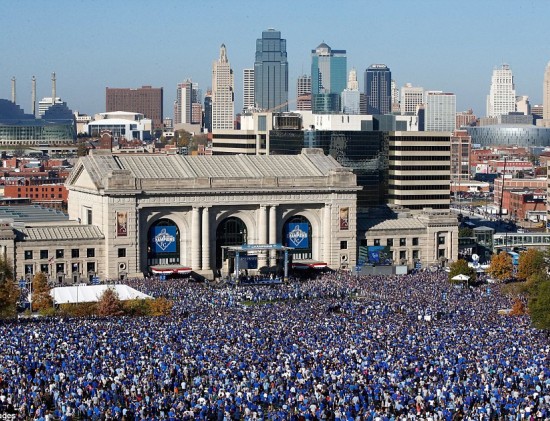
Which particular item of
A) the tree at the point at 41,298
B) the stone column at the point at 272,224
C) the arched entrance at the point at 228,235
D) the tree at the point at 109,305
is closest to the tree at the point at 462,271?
the stone column at the point at 272,224

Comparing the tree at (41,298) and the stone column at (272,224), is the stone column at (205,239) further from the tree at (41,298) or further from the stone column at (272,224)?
the tree at (41,298)

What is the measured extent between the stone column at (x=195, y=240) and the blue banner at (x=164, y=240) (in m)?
1.86

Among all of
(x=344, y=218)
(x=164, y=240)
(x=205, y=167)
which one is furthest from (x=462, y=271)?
(x=205, y=167)

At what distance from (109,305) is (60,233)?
29770 millimetres

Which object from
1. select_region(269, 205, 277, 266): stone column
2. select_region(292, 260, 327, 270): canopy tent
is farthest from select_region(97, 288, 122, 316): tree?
select_region(292, 260, 327, 270): canopy tent

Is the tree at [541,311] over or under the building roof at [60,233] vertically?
under

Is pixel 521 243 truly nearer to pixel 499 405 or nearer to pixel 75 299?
pixel 75 299

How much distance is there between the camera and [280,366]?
2675 inches

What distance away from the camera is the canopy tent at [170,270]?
118 meters

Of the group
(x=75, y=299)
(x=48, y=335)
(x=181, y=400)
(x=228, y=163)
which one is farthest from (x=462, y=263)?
(x=181, y=400)

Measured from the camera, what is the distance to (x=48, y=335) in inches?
2980

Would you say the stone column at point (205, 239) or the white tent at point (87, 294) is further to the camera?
the stone column at point (205, 239)

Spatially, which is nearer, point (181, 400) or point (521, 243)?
point (181, 400)

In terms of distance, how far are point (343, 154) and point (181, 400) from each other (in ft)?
309
